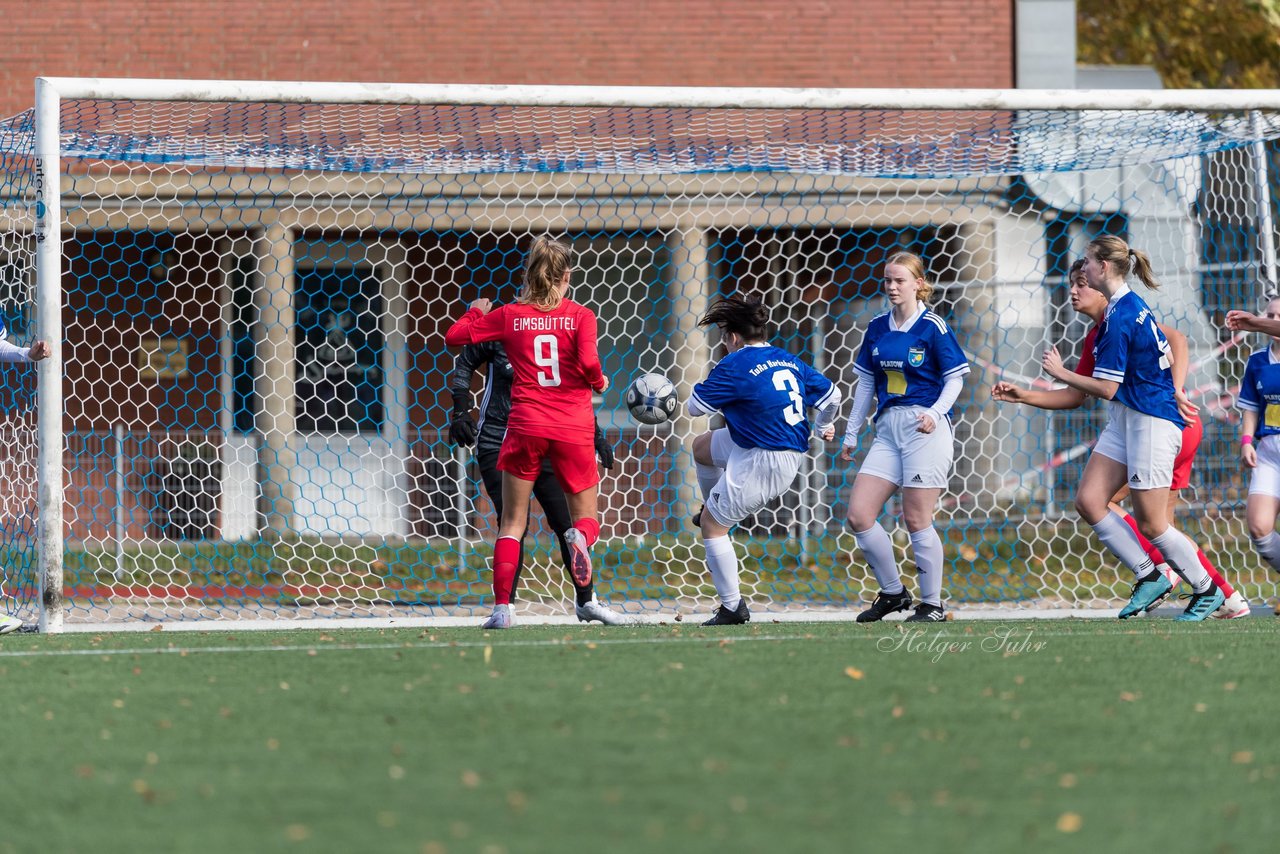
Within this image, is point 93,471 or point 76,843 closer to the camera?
point 76,843

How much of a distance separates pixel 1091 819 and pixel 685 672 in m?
2.18

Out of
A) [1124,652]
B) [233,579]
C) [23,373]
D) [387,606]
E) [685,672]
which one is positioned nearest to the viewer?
[685,672]

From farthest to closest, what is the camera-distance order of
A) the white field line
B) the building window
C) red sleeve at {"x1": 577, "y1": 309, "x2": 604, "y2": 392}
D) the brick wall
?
the brick wall, the building window, red sleeve at {"x1": 577, "y1": 309, "x2": 604, "y2": 392}, the white field line

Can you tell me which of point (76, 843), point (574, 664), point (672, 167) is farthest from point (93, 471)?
point (76, 843)

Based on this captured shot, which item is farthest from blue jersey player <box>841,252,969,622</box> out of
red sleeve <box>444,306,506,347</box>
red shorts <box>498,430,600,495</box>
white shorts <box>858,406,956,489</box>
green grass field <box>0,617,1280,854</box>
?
red sleeve <box>444,306,506,347</box>

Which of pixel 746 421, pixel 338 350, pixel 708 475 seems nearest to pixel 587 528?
pixel 746 421

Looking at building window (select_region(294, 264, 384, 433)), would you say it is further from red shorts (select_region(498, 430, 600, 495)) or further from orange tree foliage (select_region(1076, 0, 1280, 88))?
orange tree foliage (select_region(1076, 0, 1280, 88))

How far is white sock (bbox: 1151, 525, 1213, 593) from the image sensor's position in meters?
7.21

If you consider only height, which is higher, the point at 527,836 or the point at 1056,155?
the point at 1056,155

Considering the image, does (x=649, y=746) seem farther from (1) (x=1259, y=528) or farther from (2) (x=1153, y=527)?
(1) (x=1259, y=528)

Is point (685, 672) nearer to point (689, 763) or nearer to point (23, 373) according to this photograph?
point (689, 763)

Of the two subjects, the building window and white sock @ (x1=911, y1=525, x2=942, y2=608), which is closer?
white sock @ (x1=911, y1=525, x2=942, y2=608)

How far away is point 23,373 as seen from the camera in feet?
27.1

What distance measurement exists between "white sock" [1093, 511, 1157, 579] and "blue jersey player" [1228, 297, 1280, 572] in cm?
65
